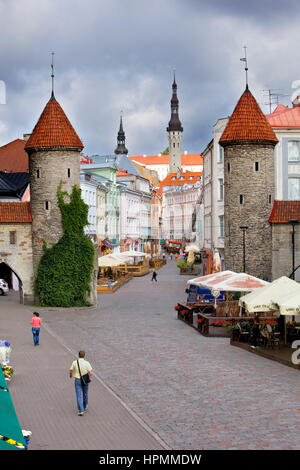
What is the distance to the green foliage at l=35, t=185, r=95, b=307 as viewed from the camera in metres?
37.8

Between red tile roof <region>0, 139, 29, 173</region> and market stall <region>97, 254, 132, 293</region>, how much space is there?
14.2 m

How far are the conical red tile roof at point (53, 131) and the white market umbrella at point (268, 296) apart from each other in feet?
60.8

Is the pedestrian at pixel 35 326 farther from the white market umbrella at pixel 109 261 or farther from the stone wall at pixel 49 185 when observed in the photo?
the white market umbrella at pixel 109 261

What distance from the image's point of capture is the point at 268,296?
22531 mm

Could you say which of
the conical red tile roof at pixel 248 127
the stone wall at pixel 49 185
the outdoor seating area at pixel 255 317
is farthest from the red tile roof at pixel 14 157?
the outdoor seating area at pixel 255 317

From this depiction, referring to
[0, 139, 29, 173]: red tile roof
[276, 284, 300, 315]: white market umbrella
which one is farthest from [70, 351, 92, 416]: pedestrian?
[0, 139, 29, 173]: red tile roof

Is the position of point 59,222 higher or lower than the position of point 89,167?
lower

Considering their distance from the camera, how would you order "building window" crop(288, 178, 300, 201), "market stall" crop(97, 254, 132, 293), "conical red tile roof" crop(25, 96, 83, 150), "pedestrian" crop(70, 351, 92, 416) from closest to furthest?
"pedestrian" crop(70, 351, 92, 416), "conical red tile roof" crop(25, 96, 83, 150), "market stall" crop(97, 254, 132, 293), "building window" crop(288, 178, 300, 201)

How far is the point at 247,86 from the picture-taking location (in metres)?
39.5

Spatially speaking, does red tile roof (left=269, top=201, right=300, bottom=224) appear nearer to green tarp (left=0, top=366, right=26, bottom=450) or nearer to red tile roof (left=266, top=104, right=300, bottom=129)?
red tile roof (left=266, top=104, right=300, bottom=129)

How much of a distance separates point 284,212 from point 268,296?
15456 mm
